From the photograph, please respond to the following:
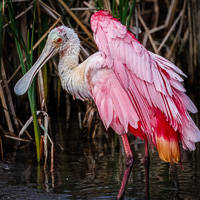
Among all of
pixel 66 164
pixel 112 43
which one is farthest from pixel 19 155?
pixel 112 43

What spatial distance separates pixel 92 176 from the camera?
4973mm

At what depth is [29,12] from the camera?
6.32 m

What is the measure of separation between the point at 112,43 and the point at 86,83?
40 cm

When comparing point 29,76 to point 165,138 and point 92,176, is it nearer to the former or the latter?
point 92,176

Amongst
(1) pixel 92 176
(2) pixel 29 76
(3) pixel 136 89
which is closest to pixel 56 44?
(2) pixel 29 76

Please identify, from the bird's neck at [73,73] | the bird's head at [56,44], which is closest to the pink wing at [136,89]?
the bird's neck at [73,73]

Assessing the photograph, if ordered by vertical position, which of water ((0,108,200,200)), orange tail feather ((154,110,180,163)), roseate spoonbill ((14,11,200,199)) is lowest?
water ((0,108,200,200))

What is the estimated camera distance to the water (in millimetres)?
4453

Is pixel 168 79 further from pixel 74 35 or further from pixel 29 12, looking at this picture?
pixel 29 12

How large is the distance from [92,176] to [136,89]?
1.12 meters

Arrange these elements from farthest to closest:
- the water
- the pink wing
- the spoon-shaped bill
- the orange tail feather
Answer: the spoon-shaped bill → the water → the orange tail feather → the pink wing

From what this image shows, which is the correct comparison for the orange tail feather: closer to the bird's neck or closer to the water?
the water

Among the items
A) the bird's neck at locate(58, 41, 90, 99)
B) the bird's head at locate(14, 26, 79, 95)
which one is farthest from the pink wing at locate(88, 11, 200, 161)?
the bird's head at locate(14, 26, 79, 95)

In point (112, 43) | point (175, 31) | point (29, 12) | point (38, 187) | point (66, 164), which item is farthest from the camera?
point (175, 31)
